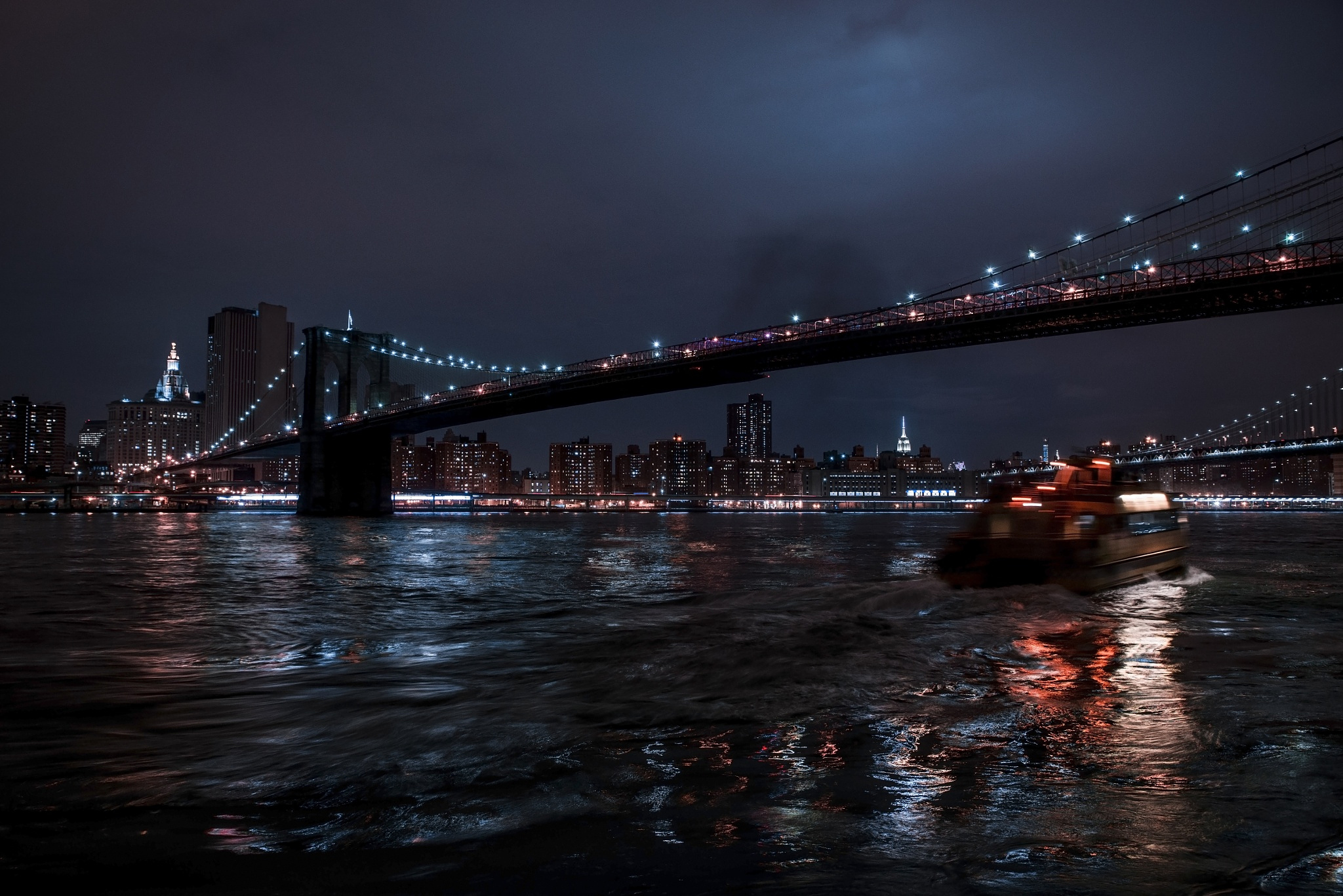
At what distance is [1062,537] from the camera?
14805 millimetres

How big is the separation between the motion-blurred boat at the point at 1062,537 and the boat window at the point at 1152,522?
0.13 feet

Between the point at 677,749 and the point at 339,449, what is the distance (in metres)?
66.0

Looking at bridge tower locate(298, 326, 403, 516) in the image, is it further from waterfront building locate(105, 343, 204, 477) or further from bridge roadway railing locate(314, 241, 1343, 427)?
waterfront building locate(105, 343, 204, 477)

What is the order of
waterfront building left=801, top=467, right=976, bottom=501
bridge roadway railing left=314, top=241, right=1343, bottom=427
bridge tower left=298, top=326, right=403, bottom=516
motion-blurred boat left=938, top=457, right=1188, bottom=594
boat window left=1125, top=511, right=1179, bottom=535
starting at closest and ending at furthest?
motion-blurred boat left=938, top=457, right=1188, bottom=594
boat window left=1125, top=511, right=1179, bottom=535
bridge roadway railing left=314, top=241, right=1343, bottom=427
bridge tower left=298, top=326, right=403, bottom=516
waterfront building left=801, top=467, right=976, bottom=501

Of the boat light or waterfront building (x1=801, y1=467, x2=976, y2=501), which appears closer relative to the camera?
the boat light

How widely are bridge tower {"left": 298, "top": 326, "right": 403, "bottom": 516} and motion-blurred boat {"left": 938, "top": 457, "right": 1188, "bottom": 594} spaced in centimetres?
5465

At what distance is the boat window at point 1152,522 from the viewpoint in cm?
1667

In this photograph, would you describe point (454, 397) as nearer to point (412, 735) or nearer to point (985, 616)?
point (985, 616)

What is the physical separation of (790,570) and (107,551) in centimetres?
2383

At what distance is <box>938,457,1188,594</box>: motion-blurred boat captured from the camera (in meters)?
14.8

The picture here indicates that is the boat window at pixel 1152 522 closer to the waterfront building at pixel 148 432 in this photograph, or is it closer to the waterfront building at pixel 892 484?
the waterfront building at pixel 892 484

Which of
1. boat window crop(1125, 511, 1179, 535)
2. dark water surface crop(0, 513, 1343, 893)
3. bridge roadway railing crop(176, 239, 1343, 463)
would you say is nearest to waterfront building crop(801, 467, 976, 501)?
bridge roadway railing crop(176, 239, 1343, 463)

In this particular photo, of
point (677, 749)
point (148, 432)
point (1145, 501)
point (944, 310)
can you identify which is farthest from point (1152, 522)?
point (148, 432)

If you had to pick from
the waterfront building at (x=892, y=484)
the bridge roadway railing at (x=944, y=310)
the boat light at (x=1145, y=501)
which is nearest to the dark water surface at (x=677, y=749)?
the boat light at (x=1145, y=501)
